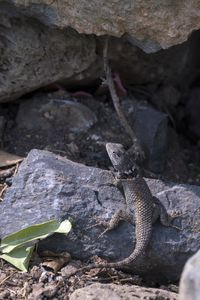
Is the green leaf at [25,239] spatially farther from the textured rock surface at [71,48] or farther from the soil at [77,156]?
the textured rock surface at [71,48]

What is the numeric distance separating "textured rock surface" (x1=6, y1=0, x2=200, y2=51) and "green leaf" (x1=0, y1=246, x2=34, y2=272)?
5.29 ft

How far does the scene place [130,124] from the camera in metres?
5.48

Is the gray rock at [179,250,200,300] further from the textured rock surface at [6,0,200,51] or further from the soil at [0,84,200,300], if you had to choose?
the textured rock surface at [6,0,200,51]

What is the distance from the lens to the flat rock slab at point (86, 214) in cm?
440

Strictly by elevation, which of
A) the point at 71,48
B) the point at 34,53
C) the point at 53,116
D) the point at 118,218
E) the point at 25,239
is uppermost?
the point at 71,48

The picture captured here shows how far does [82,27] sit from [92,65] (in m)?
0.79

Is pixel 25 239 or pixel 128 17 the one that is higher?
pixel 128 17

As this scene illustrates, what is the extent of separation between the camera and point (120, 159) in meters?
5.02

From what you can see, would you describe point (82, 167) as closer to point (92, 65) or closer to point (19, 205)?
point (19, 205)

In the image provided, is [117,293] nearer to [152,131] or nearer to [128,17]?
[128,17]

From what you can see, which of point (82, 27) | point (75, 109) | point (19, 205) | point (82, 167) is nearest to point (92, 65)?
point (75, 109)

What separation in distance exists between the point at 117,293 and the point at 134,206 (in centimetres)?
96

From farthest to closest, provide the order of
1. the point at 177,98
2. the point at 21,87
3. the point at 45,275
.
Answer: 1. the point at 177,98
2. the point at 21,87
3. the point at 45,275

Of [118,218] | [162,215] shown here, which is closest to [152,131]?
[162,215]
